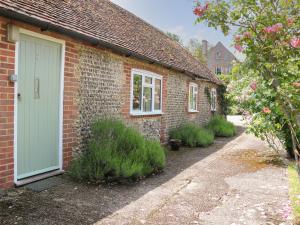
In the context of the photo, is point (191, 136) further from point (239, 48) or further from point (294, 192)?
point (239, 48)

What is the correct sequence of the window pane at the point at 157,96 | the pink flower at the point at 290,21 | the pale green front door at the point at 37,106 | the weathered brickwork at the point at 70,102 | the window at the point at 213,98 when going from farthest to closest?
1. the window at the point at 213,98
2. the window pane at the point at 157,96
3. the weathered brickwork at the point at 70,102
4. the pale green front door at the point at 37,106
5. the pink flower at the point at 290,21

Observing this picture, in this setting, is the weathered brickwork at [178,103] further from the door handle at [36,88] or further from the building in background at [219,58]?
the building in background at [219,58]

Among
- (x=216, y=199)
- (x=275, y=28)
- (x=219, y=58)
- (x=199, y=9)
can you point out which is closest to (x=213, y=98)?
(x=216, y=199)

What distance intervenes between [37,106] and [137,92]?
14.7 feet

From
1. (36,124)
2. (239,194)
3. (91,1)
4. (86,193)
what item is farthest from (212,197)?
(91,1)

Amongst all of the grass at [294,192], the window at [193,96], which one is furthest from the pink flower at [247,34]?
the window at [193,96]

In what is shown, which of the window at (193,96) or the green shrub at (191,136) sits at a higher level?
the window at (193,96)

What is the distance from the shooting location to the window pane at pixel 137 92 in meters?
9.52

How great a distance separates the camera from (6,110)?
16.0 feet

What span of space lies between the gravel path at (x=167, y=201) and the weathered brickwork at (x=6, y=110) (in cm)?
38

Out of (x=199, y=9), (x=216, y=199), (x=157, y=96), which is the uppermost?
(x=199, y=9)

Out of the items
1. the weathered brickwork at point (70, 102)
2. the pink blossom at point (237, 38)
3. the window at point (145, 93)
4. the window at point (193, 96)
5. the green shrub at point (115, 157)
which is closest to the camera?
the pink blossom at point (237, 38)

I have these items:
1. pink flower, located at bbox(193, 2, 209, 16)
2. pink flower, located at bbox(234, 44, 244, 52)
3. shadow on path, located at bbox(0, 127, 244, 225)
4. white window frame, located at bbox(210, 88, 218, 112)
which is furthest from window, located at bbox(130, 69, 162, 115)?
white window frame, located at bbox(210, 88, 218, 112)

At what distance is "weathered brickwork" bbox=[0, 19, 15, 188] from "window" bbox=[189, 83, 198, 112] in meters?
10.7
